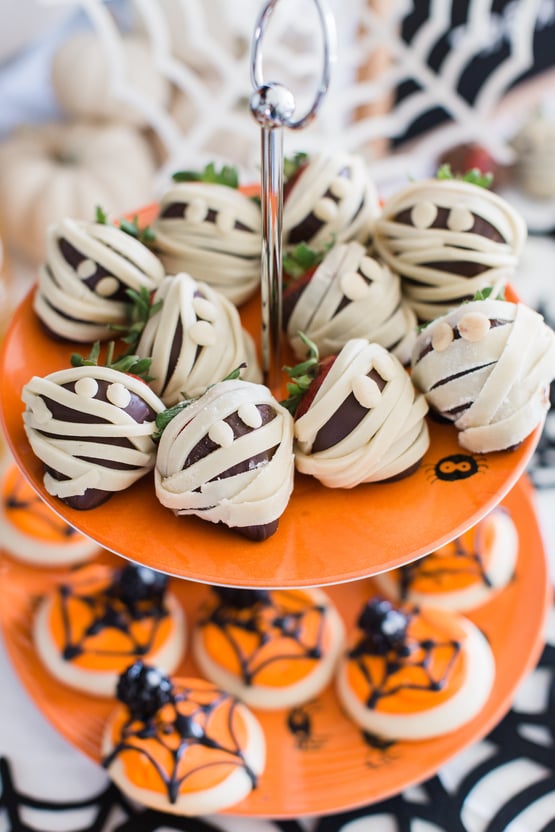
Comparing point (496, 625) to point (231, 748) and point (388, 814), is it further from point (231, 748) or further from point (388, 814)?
point (231, 748)

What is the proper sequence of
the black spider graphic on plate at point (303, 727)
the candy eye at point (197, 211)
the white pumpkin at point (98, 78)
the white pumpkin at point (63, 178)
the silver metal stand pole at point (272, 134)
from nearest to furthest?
1. the silver metal stand pole at point (272, 134)
2. the candy eye at point (197, 211)
3. the black spider graphic on plate at point (303, 727)
4. the white pumpkin at point (63, 178)
5. the white pumpkin at point (98, 78)

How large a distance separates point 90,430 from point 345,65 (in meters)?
1.18

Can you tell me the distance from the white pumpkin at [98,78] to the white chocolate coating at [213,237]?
91cm

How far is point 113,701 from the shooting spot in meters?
1.04

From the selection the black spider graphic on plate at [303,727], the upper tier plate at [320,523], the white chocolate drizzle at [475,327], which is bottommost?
the black spider graphic on plate at [303,727]

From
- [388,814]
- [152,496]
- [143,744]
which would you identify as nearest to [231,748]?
[143,744]

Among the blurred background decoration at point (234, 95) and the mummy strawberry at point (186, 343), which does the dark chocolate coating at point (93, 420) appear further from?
the blurred background decoration at point (234, 95)

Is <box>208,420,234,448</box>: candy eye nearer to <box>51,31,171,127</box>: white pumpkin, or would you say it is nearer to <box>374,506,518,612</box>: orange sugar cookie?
<box>374,506,518,612</box>: orange sugar cookie

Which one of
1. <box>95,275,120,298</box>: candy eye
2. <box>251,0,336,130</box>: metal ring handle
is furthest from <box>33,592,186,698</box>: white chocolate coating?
<box>251,0,336,130</box>: metal ring handle

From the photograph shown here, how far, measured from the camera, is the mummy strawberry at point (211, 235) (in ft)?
2.92

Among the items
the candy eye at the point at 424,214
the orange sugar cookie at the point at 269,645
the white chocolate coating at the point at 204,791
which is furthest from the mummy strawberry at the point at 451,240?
the white chocolate coating at the point at 204,791

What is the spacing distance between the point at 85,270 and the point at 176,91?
3.88ft

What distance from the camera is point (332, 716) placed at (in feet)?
3.35

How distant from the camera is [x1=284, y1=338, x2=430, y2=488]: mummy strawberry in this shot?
721mm
